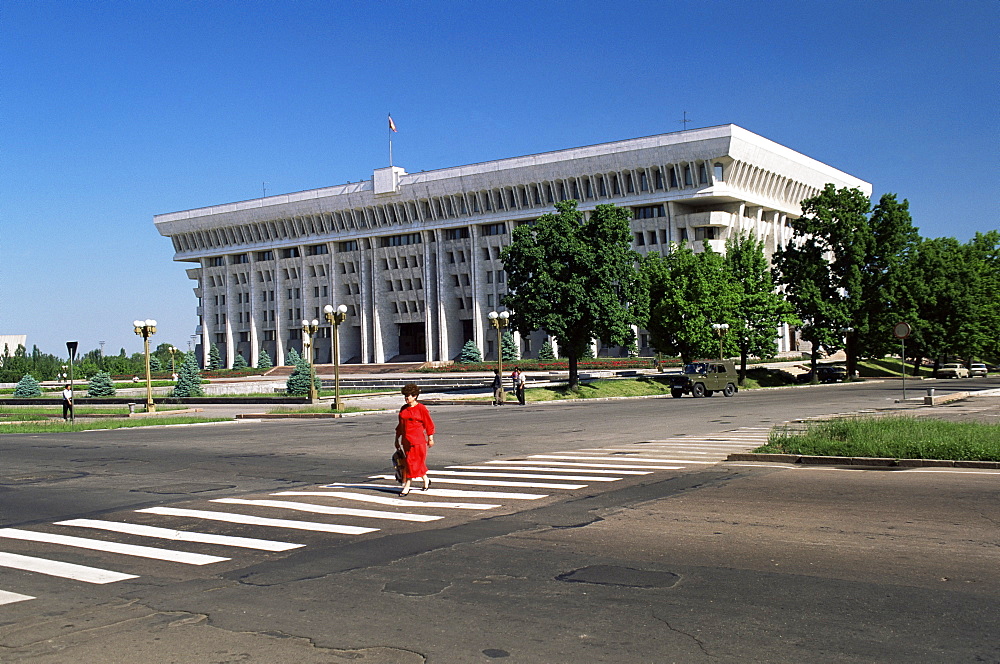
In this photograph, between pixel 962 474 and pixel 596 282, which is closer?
pixel 962 474

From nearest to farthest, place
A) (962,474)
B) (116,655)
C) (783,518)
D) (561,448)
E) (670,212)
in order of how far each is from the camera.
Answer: (116,655) → (783,518) → (962,474) → (561,448) → (670,212)

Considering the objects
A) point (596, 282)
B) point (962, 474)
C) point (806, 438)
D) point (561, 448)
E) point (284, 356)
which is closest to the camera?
point (962, 474)

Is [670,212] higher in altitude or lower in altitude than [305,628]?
higher

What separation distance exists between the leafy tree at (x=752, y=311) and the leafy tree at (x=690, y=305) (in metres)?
0.55

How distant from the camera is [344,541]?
10102 mm

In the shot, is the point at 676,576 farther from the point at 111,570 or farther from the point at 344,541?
the point at 111,570

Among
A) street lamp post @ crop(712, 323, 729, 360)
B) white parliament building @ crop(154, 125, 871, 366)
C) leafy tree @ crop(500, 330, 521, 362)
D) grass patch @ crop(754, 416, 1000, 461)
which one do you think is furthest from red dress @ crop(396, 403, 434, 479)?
leafy tree @ crop(500, 330, 521, 362)

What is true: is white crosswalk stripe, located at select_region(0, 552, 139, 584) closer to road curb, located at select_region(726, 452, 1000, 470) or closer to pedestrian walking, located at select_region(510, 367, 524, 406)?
road curb, located at select_region(726, 452, 1000, 470)

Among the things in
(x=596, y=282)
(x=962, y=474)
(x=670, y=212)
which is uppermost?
(x=670, y=212)

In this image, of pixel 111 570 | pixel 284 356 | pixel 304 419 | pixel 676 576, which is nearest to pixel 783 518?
pixel 676 576

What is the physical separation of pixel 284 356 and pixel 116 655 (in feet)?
390

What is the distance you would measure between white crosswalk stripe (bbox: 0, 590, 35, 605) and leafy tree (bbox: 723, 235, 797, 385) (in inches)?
2241

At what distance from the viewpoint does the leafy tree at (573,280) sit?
50.0 metres

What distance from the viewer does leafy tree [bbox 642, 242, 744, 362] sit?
60500mm
